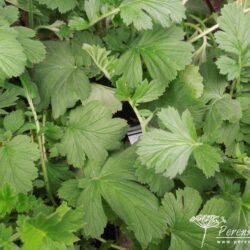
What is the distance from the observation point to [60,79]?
0.89 metres

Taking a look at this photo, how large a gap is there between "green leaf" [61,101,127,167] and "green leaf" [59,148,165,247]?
3 centimetres

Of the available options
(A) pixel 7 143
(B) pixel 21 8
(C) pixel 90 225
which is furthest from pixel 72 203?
(B) pixel 21 8

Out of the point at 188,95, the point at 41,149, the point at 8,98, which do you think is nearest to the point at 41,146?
the point at 41,149

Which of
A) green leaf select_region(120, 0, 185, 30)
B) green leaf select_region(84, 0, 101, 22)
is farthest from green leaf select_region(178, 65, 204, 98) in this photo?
green leaf select_region(84, 0, 101, 22)

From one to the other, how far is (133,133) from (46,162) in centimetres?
20

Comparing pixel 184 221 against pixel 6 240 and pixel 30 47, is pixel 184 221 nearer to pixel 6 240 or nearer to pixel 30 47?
pixel 6 240

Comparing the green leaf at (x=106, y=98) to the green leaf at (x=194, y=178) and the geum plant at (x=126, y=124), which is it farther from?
the green leaf at (x=194, y=178)

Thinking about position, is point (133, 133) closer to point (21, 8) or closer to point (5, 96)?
point (5, 96)

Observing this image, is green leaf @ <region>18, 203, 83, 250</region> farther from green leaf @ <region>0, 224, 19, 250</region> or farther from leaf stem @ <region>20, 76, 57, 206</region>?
leaf stem @ <region>20, 76, 57, 206</region>

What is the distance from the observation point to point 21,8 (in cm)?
95

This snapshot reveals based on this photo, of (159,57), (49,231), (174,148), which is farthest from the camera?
(159,57)

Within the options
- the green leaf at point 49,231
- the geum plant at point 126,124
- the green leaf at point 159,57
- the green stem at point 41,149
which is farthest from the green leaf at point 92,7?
the green leaf at point 49,231

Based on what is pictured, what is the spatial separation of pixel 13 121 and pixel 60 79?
139mm

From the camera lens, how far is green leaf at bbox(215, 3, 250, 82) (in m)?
0.86
